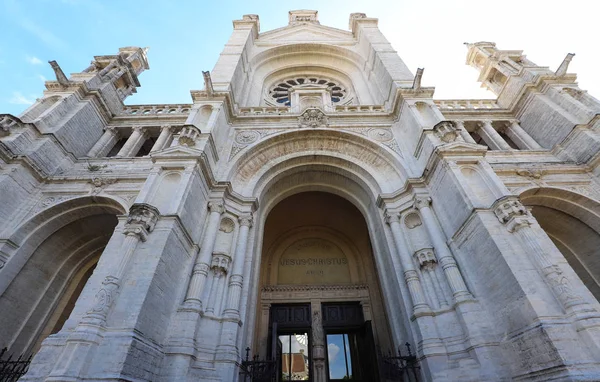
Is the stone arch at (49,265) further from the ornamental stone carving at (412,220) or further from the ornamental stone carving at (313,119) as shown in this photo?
the ornamental stone carving at (412,220)

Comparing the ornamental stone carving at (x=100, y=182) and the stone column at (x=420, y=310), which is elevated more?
the ornamental stone carving at (x=100, y=182)

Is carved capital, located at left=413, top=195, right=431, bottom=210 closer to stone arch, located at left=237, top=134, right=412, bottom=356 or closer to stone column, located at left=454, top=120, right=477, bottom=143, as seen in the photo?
stone arch, located at left=237, top=134, right=412, bottom=356

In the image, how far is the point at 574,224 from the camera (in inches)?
372

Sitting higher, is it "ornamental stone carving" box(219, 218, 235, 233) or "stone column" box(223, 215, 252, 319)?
"ornamental stone carving" box(219, 218, 235, 233)

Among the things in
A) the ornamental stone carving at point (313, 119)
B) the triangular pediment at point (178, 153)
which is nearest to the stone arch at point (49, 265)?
the triangular pediment at point (178, 153)

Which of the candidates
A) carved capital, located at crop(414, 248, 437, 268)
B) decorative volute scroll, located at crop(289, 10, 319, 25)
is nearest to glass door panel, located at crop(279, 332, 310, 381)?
carved capital, located at crop(414, 248, 437, 268)

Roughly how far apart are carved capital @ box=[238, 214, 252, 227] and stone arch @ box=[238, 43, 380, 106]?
8.98m

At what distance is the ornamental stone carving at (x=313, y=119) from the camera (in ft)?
37.9

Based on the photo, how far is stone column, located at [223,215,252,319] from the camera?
7.13 meters

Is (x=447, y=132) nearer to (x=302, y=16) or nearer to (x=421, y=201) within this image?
(x=421, y=201)

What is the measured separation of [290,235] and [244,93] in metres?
7.75

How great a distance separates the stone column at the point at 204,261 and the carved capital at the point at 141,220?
1549 mm

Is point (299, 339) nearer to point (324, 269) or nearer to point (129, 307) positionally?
point (324, 269)

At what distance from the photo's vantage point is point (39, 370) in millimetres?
4664
